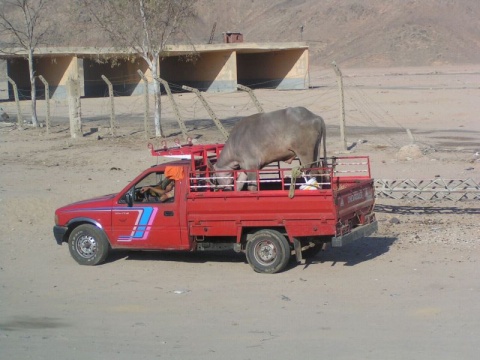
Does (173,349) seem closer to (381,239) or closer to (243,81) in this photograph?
(381,239)

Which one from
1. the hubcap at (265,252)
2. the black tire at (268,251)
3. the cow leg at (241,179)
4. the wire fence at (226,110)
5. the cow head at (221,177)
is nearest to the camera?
the black tire at (268,251)

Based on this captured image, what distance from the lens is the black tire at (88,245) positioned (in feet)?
44.9

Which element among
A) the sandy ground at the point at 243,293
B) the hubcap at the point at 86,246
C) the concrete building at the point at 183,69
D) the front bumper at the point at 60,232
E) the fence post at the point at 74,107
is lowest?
the sandy ground at the point at 243,293

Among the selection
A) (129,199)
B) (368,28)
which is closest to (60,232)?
(129,199)

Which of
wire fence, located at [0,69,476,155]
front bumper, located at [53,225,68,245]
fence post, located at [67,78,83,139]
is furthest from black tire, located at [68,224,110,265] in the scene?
fence post, located at [67,78,83,139]

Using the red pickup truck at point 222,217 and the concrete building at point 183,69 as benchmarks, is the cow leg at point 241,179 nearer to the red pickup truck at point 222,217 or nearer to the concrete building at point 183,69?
the red pickup truck at point 222,217

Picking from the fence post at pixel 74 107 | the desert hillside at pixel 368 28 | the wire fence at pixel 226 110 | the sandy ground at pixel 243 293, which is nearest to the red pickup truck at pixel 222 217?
the sandy ground at pixel 243 293

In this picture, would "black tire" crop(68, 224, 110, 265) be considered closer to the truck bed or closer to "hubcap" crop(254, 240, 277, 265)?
the truck bed

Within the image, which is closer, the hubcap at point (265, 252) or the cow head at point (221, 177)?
the hubcap at point (265, 252)

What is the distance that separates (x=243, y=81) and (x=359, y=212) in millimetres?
49002

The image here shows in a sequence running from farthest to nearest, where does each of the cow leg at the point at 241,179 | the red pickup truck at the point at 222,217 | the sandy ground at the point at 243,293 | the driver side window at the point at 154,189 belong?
the cow leg at the point at 241,179
the driver side window at the point at 154,189
the red pickup truck at the point at 222,217
the sandy ground at the point at 243,293

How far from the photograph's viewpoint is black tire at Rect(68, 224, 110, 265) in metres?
13.7

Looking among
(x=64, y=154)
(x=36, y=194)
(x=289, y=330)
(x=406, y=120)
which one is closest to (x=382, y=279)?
(x=289, y=330)

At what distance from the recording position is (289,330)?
31.9 ft
